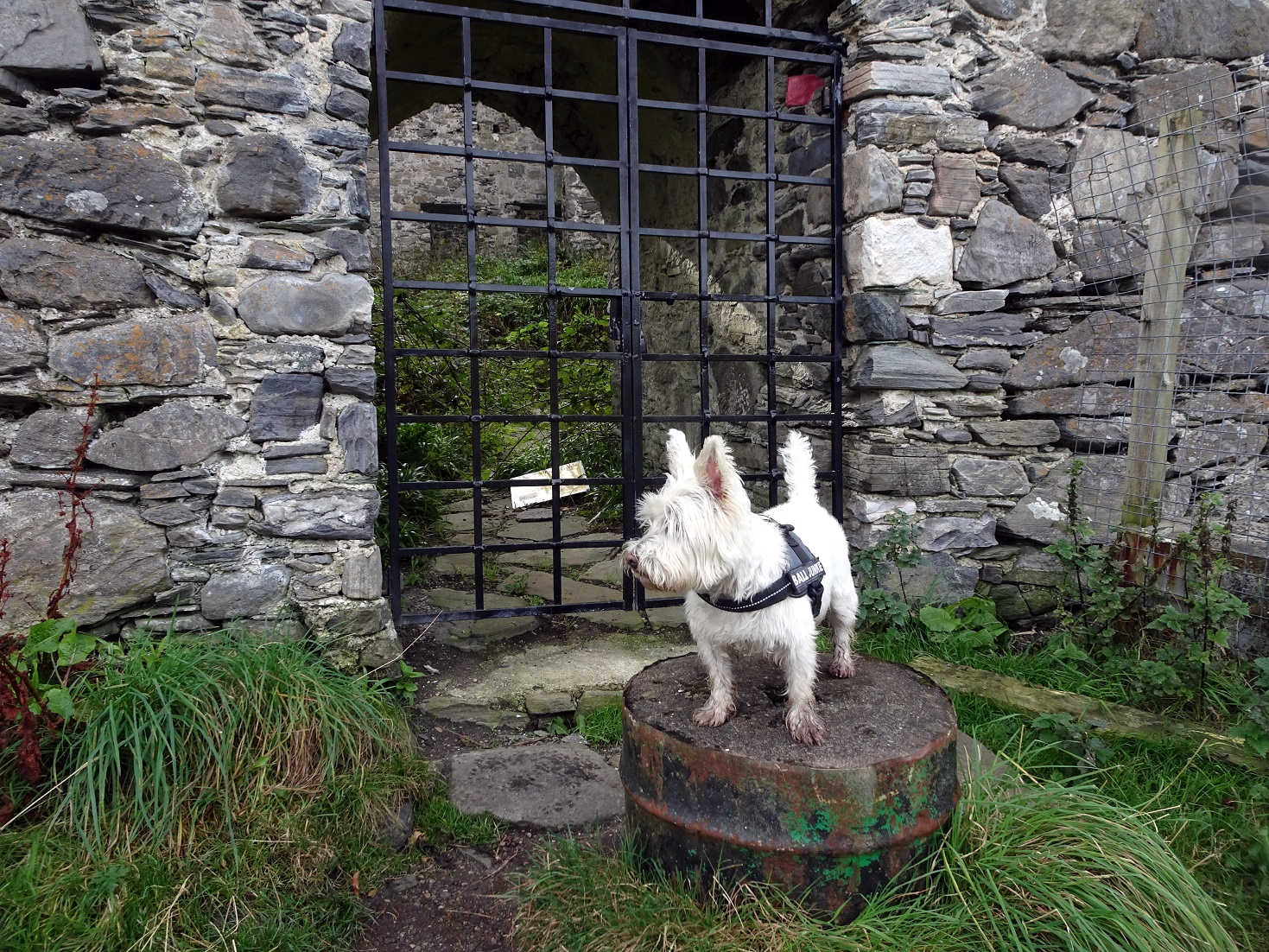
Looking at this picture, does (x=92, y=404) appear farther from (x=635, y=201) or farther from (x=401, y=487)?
(x=635, y=201)

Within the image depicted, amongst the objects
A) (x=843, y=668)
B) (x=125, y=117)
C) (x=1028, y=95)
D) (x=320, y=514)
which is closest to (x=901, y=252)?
(x=1028, y=95)

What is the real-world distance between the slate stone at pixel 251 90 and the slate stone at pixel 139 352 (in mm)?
817

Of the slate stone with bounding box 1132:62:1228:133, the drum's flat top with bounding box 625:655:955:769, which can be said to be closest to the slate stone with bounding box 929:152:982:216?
the slate stone with bounding box 1132:62:1228:133

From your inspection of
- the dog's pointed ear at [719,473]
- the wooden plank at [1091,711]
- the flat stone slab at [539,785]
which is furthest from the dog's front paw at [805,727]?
the flat stone slab at [539,785]

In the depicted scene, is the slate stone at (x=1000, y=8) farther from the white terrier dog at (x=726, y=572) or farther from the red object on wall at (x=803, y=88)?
the white terrier dog at (x=726, y=572)

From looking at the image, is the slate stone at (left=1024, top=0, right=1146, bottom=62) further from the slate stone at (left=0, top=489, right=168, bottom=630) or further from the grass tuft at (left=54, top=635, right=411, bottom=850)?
the slate stone at (left=0, top=489, right=168, bottom=630)

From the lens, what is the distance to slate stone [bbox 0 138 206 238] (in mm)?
2650

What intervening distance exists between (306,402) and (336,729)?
1.24 m

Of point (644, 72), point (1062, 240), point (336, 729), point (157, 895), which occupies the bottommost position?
point (157, 895)

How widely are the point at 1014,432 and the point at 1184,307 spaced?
1.10m

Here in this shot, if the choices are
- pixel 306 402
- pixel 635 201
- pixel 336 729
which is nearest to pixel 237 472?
pixel 306 402

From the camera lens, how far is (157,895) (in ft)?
6.97

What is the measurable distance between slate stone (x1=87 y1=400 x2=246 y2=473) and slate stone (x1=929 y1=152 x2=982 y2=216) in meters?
3.34

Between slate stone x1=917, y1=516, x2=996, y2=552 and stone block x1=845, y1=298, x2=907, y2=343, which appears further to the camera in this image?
slate stone x1=917, y1=516, x2=996, y2=552
